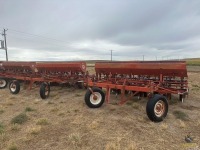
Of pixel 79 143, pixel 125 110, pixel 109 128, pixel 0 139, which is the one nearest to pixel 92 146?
pixel 79 143

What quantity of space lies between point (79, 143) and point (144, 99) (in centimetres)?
529

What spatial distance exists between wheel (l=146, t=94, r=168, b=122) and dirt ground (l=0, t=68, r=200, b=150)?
0.68 feet

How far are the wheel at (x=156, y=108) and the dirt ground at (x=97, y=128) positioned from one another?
0.68 ft

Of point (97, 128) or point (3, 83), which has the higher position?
point (3, 83)

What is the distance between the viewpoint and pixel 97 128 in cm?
618

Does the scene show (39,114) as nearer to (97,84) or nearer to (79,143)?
(97,84)

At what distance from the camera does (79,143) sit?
16.9ft

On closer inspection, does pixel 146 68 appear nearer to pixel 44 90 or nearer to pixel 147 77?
pixel 147 77

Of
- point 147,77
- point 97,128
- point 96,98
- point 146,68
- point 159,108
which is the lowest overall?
point 97,128

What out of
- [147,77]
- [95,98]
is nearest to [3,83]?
[95,98]

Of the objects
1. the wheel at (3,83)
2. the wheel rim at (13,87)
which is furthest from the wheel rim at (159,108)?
the wheel at (3,83)

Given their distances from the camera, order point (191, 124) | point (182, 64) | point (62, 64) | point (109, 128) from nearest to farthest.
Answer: point (109, 128), point (191, 124), point (182, 64), point (62, 64)

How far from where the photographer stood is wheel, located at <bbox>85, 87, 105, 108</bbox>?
26.9 ft

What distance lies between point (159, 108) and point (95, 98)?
268 centimetres
